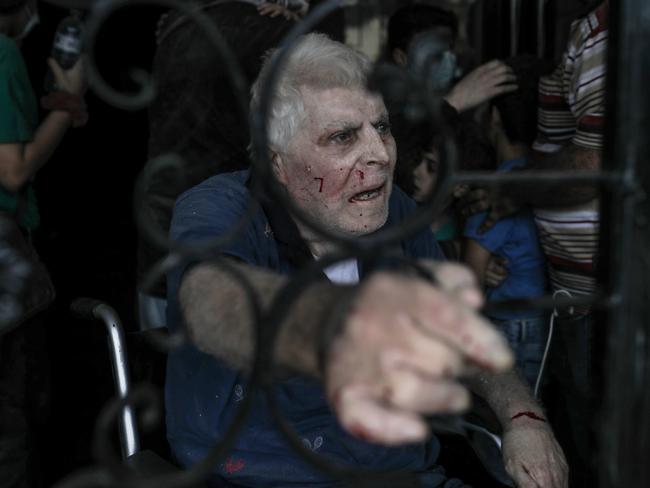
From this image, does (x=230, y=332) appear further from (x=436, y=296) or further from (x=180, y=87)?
(x=180, y=87)

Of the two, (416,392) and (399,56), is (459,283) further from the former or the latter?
(399,56)

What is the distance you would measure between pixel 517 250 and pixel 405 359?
198 centimetres

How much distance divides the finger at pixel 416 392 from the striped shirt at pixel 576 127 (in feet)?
4.23

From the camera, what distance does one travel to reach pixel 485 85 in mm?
2926

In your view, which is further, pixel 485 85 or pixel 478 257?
pixel 485 85

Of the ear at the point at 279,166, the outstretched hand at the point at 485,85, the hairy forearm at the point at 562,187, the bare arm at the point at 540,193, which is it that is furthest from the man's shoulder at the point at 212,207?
the outstretched hand at the point at 485,85

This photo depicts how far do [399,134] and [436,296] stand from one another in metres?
2.02

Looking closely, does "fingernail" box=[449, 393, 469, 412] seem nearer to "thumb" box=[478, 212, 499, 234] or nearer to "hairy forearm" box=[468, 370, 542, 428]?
"hairy forearm" box=[468, 370, 542, 428]

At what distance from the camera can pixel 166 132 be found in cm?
271

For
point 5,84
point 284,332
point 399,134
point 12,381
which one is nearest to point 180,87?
point 5,84

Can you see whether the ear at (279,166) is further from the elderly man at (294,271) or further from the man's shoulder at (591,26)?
the man's shoulder at (591,26)

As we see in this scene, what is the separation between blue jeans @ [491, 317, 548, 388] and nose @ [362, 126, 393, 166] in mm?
939

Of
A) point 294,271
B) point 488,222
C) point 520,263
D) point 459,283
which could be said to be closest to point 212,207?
point 294,271

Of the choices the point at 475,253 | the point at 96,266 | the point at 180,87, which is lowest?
the point at 96,266
